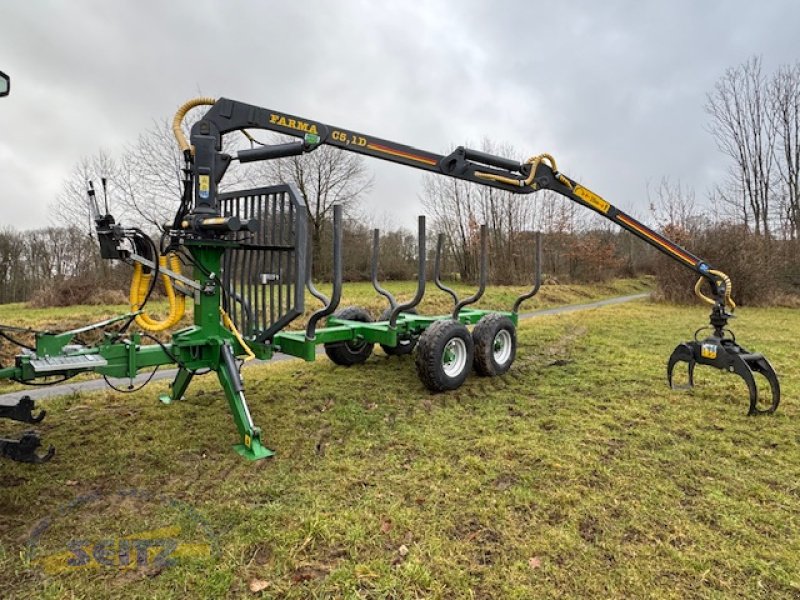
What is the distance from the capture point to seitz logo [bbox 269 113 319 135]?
4.59 meters

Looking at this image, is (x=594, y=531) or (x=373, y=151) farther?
(x=373, y=151)

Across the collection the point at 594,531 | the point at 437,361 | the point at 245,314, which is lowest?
the point at 594,531

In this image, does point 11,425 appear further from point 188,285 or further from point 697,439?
point 697,439

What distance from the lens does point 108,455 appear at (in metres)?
3.92

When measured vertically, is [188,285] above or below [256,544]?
above

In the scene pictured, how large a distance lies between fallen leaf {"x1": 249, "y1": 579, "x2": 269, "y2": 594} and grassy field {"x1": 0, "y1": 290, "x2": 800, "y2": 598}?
0.05 feet

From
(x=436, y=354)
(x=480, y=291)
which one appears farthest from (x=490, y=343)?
(x=436, y=354)

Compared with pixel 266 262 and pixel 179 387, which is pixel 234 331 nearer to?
pixel 266 262

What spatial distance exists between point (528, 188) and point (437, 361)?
262 centimetres

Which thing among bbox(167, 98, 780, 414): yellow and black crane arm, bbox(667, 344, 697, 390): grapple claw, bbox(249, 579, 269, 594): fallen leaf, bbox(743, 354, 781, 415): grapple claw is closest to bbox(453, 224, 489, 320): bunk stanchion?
bbox(167, 98, 780, 414): yellow and black crane arm

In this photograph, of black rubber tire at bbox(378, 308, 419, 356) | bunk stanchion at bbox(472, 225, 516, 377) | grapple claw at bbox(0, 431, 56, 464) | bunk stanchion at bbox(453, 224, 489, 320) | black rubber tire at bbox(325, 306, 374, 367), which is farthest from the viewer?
black rubber tire at bbox(378, 308, 419, 356)

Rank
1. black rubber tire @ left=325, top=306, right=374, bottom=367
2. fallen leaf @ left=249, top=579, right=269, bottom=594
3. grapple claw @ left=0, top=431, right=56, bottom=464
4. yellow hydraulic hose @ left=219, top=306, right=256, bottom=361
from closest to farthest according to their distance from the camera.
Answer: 1. fallen leaf @ left=249, top=579, right=269, bottom=594
2. grapple claw @ left=0, top=431, right=56, bottom=464
3. yellow hydraulic hose @ left=219, top=306, right=256, bottom=361
4. black rubber tire @ left=325, top=306, right=374, bottom=367

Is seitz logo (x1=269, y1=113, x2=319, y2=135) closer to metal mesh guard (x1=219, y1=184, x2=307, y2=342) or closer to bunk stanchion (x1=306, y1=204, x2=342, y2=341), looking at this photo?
metal mesh guard (x1=219, y1=184, x2=307, y2=342)

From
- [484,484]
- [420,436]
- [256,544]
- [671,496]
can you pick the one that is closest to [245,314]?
[420,436]
